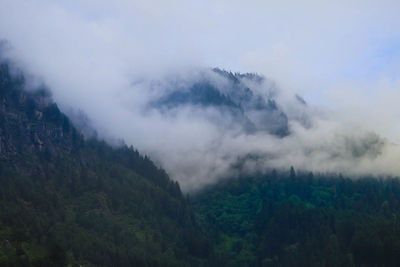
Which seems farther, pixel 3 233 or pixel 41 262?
pixel 3 233

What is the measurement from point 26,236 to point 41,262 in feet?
95.4

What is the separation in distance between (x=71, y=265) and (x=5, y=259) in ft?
117

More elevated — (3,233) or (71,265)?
(3,233)

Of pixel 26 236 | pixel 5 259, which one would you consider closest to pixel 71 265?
pixel 26 236

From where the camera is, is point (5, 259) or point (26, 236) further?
point (26, 236)

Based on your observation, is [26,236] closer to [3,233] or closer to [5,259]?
[3,233]

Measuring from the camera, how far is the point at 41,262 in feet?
563

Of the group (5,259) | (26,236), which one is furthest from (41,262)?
(26,236)

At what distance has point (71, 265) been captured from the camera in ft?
639

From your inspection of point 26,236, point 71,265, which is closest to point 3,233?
point 26,236

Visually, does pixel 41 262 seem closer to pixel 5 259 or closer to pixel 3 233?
pixel 5 259

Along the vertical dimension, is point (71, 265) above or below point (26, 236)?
below

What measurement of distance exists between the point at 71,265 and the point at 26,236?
22.5 meters

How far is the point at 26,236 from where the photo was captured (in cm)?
19662
